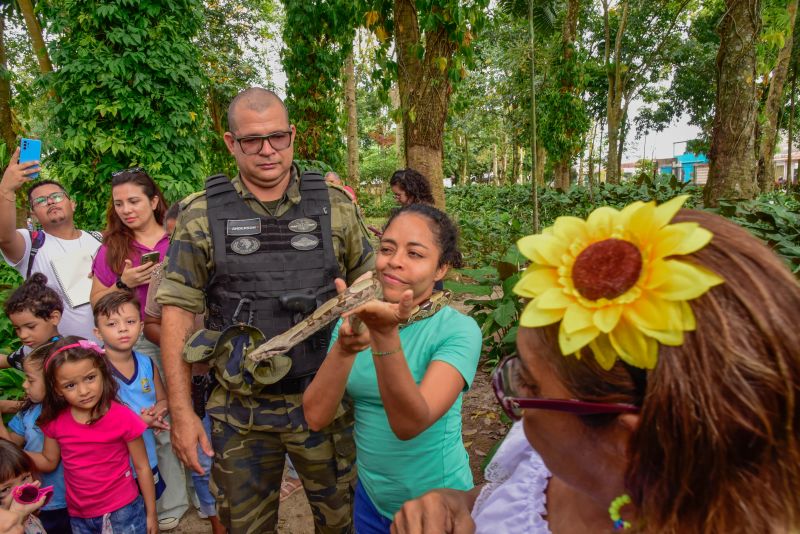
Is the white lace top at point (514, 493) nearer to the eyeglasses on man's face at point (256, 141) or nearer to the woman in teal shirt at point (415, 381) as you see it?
the woman in teal shirt at point (415, 381)

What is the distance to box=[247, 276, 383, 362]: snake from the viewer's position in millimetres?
1726

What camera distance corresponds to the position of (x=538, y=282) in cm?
96

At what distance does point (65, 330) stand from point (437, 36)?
5.14 metres

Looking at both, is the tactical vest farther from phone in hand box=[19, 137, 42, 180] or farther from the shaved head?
phone in hand box=[19, 137, 42, 180]

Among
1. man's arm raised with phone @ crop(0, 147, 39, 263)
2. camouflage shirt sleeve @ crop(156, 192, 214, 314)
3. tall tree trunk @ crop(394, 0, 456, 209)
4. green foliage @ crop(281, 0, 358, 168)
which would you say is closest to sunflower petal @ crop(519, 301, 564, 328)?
camouflage shirt sleeve @ crop(156, 192, 214, 314)

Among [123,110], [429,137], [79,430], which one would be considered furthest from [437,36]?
[79,430]

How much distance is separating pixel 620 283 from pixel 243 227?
6.14ft

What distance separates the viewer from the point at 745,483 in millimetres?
809

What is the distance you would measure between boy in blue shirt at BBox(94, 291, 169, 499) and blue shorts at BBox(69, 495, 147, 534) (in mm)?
280

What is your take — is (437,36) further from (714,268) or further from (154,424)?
(714,268)

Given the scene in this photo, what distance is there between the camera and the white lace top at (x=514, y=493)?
121 centimetres

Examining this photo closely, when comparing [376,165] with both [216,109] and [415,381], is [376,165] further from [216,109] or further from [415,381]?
[415,381]

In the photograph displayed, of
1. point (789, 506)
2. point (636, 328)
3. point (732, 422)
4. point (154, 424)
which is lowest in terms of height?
point (154, 424)

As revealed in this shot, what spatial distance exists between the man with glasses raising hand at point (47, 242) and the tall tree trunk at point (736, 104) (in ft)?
18.9
